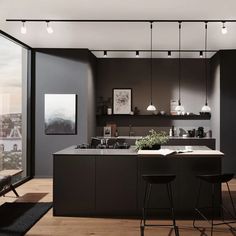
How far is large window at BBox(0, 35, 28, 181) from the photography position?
6.77m

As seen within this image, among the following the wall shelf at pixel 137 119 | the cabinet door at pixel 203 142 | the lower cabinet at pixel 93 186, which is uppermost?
the wall shelf at pixel 137 119

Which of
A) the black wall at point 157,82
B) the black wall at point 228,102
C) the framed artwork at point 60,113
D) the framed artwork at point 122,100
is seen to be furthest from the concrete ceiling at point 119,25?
the framed artwork at point 122,100

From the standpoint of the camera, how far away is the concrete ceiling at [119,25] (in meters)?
4.86

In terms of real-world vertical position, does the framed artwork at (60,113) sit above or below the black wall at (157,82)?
→ below

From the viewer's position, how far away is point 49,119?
7.93m

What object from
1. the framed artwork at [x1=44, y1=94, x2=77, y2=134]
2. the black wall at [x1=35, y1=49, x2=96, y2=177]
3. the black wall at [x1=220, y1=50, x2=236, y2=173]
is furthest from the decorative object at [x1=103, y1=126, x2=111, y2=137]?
the black wall at [x1=220, y1=50, x2=236, y2=173]

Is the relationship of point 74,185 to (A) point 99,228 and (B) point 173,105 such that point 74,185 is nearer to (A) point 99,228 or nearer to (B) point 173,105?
(A) point 99,228

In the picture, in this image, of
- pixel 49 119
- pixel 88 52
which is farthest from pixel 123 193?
pixel 88 52

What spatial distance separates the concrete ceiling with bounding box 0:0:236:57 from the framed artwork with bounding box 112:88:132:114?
5.01ft

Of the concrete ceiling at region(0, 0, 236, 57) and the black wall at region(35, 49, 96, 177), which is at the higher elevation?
the concrete ceiling at region(0, 0, 236, 57)

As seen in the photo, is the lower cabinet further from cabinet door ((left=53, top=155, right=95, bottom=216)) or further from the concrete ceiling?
the concrete ceiling

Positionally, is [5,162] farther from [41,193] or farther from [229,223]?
[229,223]

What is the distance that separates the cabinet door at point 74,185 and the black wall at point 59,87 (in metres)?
2.73

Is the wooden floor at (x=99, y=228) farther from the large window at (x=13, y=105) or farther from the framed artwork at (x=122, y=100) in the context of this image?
the framed artwork at (x=122, y=100)
